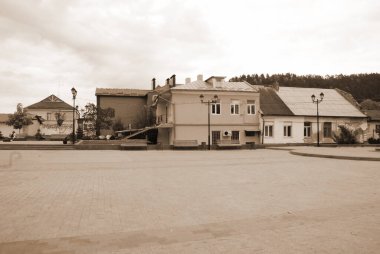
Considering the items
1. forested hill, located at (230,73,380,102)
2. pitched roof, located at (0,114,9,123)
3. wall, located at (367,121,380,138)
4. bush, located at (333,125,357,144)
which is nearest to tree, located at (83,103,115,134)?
bush, located at (333,125,357,144)

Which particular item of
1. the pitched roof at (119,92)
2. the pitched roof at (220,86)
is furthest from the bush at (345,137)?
the pitched roof at (119,92)

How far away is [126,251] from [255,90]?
1331 inches

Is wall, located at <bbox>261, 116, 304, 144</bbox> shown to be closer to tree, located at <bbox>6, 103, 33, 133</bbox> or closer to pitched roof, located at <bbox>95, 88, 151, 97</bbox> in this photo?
pitched roof, located at <bbox>95, 88, 151, 97</bbox>

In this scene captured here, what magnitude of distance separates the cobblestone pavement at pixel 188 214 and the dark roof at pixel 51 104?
6334cm

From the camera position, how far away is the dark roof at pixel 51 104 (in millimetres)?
70069

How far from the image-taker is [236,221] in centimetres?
614

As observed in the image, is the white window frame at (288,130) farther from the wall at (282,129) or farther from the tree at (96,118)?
the tree at (96,118)

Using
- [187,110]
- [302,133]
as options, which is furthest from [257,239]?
[302,133]

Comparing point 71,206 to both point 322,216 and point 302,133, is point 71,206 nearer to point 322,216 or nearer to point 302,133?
point 322,216

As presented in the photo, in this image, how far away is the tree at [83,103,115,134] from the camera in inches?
1694

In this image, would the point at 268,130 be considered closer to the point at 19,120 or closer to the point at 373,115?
the point at 373,115

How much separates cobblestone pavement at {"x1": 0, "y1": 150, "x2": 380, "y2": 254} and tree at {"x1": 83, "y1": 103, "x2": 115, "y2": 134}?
3187 centimetres

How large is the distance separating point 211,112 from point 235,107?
2927 millimetres

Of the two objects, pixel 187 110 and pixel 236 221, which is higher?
pixel 187 110
